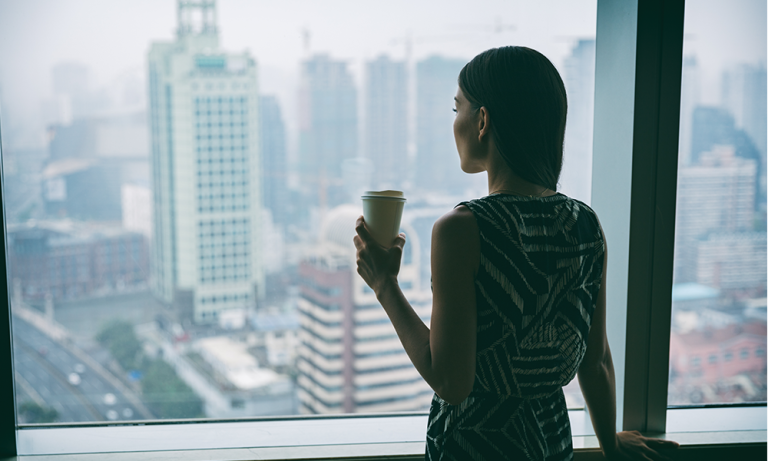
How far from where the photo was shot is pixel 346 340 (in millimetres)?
1480

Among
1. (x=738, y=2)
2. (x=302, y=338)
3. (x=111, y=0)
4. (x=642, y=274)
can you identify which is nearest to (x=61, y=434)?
(x=302, y=338)

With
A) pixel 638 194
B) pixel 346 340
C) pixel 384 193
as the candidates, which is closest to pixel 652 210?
Result: pixel 638 194

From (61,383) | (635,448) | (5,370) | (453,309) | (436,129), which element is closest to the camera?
(453,309)

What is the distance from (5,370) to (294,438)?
2.17 ft

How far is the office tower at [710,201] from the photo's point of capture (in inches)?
52.9

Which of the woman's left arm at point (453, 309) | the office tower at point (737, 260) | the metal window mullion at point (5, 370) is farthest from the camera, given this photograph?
the office tower at point (737, 260)

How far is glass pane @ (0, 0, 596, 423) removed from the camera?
1341mm

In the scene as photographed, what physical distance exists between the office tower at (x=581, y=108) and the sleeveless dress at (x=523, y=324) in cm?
67

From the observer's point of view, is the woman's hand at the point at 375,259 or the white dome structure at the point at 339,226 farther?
the white dome structure at the point at 339,226

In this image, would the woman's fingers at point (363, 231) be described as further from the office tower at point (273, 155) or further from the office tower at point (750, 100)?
the office tower at point (750, 100)

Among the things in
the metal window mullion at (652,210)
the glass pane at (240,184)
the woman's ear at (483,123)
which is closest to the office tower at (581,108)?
the glass pane at (240,184)

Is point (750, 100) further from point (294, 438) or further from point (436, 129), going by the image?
point (294, 438)

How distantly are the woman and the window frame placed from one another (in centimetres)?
50

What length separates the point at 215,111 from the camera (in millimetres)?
1472
